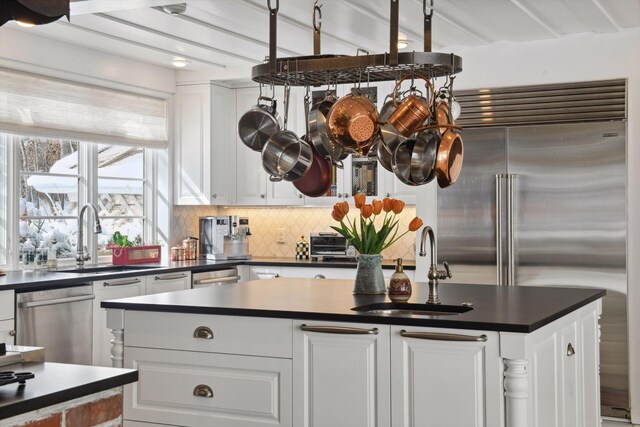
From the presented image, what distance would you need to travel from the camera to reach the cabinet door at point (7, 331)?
466 cm

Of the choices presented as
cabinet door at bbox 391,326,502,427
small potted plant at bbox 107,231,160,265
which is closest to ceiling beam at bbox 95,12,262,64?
small potted plant at bbox 107,231,160,265

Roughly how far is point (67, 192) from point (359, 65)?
363 centimetres

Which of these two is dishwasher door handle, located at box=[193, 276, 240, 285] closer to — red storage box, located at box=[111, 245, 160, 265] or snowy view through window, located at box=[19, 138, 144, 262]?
red storage box, located at box=[111, 245, 160, 265]

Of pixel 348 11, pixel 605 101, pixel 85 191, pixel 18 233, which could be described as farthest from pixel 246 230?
pixel 605 101

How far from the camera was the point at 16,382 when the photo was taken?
6.27 ft

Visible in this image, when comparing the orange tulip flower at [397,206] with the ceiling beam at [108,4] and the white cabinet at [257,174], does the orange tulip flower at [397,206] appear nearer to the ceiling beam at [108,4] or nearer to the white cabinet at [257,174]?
the ceiling beam at [108,4]

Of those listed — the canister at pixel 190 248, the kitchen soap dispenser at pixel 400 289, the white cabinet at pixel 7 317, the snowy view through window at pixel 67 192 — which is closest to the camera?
the kitchen soap dispenser at pixel 400 289

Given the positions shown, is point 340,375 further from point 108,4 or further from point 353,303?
point 108,4

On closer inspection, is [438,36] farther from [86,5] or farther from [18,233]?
[18,233]

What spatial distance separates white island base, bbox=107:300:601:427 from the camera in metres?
3.14

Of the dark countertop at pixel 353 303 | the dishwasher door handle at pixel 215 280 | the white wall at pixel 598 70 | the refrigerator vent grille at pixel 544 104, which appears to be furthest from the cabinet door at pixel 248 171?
the dark countertop at pixel 353 303

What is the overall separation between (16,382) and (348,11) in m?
3.60

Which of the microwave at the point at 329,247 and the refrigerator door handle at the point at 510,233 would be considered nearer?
the refrigerator door handle at the point at 510,233

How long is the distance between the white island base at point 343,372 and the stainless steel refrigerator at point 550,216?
5.67ft
